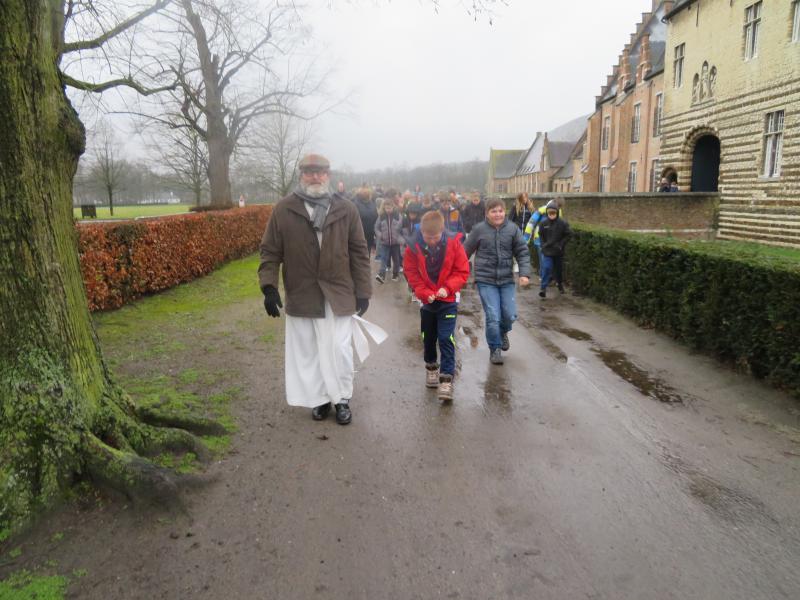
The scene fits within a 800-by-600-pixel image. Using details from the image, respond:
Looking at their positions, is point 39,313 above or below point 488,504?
above

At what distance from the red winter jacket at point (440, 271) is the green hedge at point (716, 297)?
2.97m

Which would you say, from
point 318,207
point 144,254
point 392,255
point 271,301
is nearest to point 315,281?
point 271,301

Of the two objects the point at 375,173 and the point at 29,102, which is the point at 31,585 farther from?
the point at 375,173

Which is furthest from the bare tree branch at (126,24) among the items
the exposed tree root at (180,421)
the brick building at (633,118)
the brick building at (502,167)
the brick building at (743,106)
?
the brick building at (502,167)

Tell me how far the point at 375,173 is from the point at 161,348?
340 ft

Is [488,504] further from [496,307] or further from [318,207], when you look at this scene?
[496,307]

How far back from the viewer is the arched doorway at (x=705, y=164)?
2805cm

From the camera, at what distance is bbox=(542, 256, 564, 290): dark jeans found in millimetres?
11539

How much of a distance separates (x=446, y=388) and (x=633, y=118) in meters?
39.4

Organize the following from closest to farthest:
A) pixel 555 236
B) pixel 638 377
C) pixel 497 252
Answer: pixel 638 377
pixel 497 252
pixel 555 236

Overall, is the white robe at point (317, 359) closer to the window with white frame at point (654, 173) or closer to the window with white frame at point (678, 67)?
the window with white frame at point (678, 67)

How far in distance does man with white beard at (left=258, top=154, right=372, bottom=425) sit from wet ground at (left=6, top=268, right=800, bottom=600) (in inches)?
15.5

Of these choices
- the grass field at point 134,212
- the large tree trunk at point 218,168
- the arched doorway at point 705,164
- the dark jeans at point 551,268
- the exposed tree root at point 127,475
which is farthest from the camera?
the grass field at point 134,212

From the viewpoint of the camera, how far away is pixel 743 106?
23141mm
